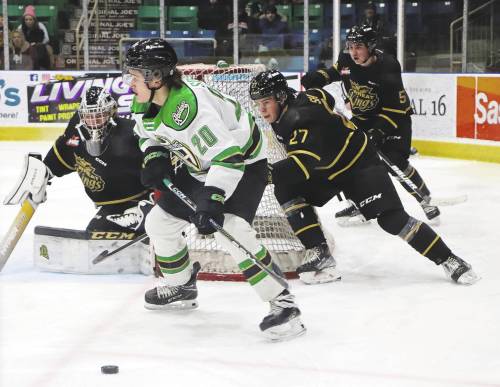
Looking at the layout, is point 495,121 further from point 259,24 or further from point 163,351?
point 163,351

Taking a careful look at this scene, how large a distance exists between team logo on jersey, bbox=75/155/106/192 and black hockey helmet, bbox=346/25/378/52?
149cm

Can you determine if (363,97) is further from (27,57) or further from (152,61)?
(27,57)

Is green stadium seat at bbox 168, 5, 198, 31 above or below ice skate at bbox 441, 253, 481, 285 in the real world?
above

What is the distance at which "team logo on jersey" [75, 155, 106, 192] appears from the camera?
11.8ft

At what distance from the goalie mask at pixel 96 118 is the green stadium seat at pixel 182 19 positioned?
5.59m

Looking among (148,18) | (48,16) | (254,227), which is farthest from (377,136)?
(48,16)

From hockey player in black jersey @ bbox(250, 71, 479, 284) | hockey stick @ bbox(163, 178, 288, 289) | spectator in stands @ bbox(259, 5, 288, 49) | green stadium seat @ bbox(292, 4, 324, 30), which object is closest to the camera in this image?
hockey stick @ bbox(163, 178, 288, 289)

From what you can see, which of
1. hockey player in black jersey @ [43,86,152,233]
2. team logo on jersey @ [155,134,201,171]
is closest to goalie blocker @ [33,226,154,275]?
hockey player in black jersey @ [43,86,152,233]

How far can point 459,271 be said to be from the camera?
11.0 ft

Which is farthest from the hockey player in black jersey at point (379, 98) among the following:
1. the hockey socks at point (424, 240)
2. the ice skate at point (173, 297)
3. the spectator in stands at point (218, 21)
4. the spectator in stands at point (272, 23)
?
the spectator in stands at point (218, 21)

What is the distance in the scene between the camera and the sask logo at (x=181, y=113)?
101 inches

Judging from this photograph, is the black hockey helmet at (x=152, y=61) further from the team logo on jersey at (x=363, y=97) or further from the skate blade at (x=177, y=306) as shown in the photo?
the team logo on jersey at (x=363, y=97)

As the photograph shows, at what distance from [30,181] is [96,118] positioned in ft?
1.16

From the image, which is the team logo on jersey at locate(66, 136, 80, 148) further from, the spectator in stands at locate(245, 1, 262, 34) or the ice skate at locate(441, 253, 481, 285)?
the spectator in stands at locate(245, 1, 262, 34)
